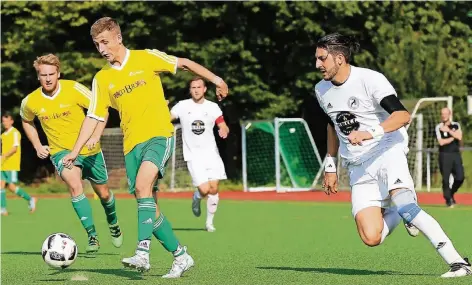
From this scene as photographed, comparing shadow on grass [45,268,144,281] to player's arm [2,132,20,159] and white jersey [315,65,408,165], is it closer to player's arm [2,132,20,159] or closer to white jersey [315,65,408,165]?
white jersey [315,65,408,165]

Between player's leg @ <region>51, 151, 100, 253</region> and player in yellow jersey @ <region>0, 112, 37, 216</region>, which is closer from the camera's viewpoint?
player's leg @ <region>51, 151, 100, 253</region>

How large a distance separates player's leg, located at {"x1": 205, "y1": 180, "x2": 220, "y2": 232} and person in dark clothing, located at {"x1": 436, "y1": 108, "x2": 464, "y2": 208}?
6.11 m

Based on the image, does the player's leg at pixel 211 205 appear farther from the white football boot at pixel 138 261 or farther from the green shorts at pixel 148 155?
the white football boot at pixel 138 261

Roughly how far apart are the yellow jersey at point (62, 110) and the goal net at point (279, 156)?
1939 centimetres

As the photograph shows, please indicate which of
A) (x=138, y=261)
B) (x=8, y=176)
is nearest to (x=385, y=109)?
(x=138, y=261)

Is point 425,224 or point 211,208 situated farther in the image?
point 211,208

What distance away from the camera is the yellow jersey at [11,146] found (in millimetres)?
23281

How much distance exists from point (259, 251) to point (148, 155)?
11.0 ft

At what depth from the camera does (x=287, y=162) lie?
33.0 meters

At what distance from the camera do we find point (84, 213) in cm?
1301

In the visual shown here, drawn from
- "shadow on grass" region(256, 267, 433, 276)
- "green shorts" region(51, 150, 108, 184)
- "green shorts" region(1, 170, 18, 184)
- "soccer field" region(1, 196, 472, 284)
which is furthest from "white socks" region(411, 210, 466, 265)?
"green shorts" region(1, 170, 18, 184)

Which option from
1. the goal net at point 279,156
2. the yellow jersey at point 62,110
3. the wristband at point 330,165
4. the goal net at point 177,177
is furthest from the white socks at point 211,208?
the goal net at point 177,177

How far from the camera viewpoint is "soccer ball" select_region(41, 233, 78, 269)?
10.5m

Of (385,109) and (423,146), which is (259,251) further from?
(423,146)
